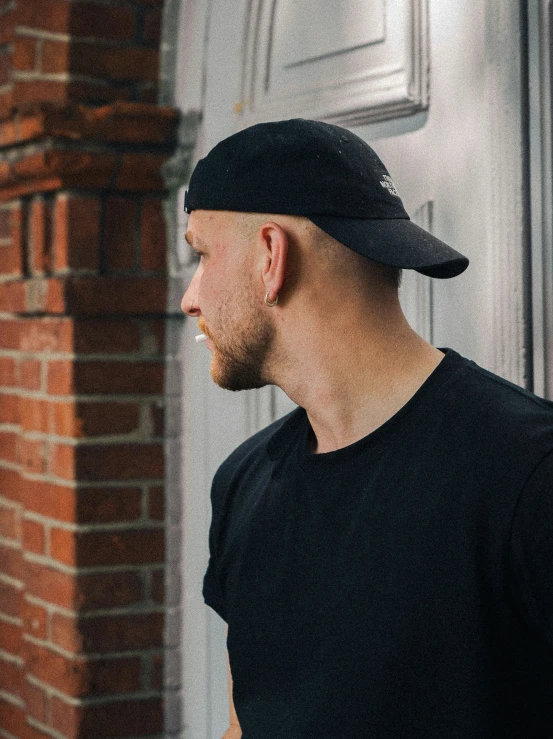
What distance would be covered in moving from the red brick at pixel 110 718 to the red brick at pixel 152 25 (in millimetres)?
1672

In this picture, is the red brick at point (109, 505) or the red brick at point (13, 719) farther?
the red brick at point (13, 719)

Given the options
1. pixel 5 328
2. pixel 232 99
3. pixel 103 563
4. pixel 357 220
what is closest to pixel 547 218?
pixel 357 220

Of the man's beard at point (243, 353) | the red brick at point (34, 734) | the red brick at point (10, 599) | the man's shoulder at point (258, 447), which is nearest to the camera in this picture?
the man's beard at point (243, 353)

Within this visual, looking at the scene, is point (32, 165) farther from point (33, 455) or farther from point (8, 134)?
point (33, 455)

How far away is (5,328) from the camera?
281 centimetres

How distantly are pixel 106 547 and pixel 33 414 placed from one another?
0.40 metres

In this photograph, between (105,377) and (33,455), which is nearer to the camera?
(105,377)

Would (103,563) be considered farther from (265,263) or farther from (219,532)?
(265,263)

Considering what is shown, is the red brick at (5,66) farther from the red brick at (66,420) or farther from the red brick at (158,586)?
the red brick at (158,586)

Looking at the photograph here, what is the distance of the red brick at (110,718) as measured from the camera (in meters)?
2.47

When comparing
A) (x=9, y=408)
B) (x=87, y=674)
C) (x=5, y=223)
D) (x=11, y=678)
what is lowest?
(x=11, y=678)

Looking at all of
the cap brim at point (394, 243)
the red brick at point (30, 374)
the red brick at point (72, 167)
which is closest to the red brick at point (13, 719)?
the red brick at point (30, 374)

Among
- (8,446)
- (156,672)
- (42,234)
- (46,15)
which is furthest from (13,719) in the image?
(46,15)

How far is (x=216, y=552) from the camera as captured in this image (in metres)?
1.69
